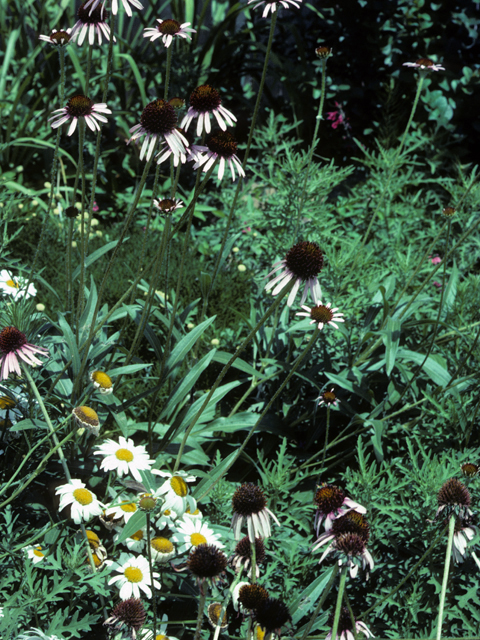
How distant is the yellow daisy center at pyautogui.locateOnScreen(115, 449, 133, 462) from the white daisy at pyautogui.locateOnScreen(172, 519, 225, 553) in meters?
0.20

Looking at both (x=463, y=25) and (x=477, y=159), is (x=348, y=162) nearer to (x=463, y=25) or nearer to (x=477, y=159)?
(x=477, y=159)

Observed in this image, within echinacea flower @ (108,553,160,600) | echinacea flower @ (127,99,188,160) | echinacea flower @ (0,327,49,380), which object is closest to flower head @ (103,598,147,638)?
echinacea flower @ (108,553,160,600)

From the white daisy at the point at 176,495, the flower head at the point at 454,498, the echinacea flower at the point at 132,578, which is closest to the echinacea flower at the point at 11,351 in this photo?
the white daisy at the point at 176,495

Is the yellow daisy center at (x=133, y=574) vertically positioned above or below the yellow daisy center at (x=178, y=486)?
below

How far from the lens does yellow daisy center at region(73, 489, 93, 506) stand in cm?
155

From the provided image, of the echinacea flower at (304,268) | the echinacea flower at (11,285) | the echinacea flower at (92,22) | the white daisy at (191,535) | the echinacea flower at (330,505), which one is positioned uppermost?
the echinacea flower at (92,22)

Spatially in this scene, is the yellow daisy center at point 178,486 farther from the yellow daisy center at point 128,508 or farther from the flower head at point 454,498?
the flower head at point 454,498

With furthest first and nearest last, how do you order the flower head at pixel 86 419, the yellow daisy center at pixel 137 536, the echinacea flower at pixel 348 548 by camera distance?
the yellow daisy center at pixel 137 536 < the flower head at pixel 86 419 < the echinacea flower at pixel 348 548

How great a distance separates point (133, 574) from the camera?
1531 mm

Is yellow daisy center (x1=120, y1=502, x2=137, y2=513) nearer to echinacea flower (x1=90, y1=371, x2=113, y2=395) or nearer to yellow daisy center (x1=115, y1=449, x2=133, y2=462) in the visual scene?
yellow daisy center (x1=115, y1=449, x2=133, y2=462)

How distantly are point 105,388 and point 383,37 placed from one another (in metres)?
3.98

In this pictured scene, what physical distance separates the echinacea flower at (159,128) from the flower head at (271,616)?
3.17 feet

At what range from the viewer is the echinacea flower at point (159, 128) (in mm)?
1563

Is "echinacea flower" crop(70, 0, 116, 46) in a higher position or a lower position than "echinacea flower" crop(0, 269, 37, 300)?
higher
